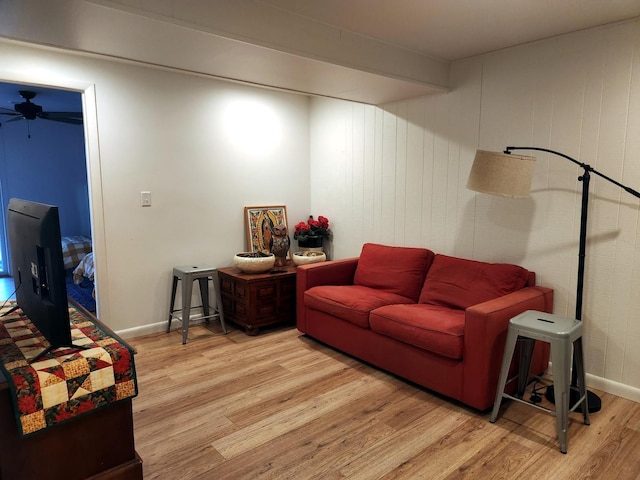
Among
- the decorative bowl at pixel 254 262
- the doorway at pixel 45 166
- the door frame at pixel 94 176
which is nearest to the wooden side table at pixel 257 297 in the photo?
the decorative bowl at pixel 254 262

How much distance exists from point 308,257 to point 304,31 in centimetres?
217

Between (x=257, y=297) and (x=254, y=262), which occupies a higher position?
(x=254, y=262)

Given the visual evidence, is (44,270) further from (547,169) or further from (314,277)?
(547,169)

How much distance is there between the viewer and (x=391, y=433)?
226cm

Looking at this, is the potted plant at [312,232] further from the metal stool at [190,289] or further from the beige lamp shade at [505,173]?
the beige lamp shade at [505,173]

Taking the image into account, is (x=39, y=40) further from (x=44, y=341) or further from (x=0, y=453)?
(x=0, y=453)

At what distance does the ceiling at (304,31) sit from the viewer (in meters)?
1.95

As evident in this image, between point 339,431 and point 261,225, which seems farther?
point 261,225

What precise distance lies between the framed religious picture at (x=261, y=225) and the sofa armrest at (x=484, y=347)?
2183 millimetres

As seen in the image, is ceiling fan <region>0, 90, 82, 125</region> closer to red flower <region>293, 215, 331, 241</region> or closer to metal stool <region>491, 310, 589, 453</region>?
red flower <region>293, 215, 331, 241</region>

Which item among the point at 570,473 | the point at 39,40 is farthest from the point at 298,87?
the point at 570,473

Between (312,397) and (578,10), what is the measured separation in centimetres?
262

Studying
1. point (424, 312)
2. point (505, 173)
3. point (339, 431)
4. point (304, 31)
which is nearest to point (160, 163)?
point (304, 31)

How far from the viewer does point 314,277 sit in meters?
3.57
